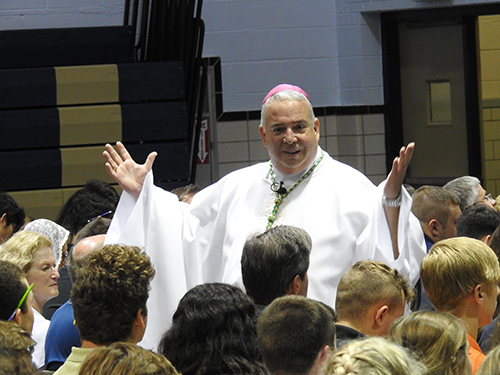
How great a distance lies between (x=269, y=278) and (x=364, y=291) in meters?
0.31

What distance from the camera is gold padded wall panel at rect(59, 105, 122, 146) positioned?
276 inches

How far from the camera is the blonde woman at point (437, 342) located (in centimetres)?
212

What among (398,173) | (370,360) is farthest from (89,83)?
(370,360)

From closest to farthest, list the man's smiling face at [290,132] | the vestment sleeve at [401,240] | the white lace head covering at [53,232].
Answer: the vestment sleeve at [401,240]
the man's smiling face at [290,132]
the white lace head covering at [53,232]

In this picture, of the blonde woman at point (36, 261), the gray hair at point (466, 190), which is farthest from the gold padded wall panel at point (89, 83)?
the blonde woman at point (36, 261)

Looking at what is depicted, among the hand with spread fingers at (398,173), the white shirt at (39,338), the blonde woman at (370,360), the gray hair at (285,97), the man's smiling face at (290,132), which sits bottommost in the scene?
the white shirt at (39,338)

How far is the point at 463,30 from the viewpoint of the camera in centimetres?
856

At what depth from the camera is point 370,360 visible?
5.59 ft

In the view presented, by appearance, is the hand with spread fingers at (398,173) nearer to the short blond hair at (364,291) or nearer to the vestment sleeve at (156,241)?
the short blond hair at (364,291)

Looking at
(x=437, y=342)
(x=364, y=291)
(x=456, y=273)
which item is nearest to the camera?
(x=437, y=342)

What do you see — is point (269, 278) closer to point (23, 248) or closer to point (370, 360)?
point (370, 360)

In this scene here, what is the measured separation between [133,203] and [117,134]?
3.46m

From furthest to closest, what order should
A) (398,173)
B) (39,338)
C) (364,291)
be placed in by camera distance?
(39,338)
(398,173)
(364,291)

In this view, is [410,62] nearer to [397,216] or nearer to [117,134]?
[117,134]
